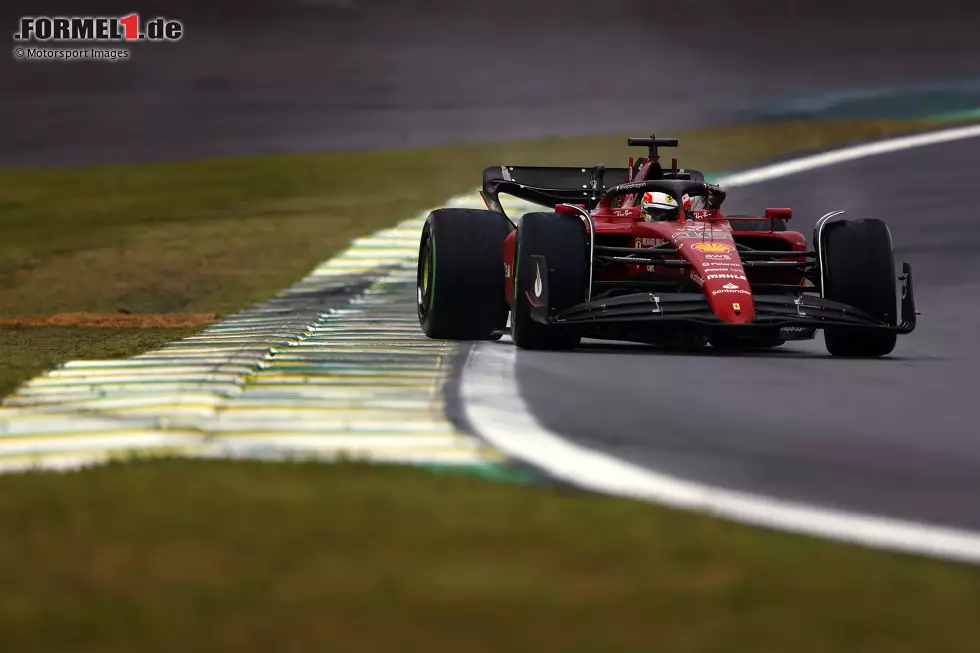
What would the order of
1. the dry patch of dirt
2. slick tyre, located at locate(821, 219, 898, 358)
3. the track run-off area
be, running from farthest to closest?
the dry patch of dirt
slick tyre, located at locate(821, 219, 898, 358)
the track run-off area

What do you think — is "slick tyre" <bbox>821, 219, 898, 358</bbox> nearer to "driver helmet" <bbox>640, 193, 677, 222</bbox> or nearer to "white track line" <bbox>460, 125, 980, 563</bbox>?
"driver helmet" <bbox>640, 193, 677, 222</bbox>

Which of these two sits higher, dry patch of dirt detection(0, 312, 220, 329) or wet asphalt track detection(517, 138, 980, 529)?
wet asphalt track detection(517, 138, 980, 529)

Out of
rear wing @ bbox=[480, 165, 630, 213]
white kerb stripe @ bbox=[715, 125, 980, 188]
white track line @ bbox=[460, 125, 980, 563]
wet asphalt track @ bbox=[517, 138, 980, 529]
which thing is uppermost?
white kerb stripe @ bbox=[715, 125, 980, 188]

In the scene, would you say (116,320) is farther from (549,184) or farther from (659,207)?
(659,207)

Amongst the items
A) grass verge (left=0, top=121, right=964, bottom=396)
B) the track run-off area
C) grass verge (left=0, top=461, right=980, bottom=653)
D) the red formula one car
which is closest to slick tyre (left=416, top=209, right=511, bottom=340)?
the red formula one car

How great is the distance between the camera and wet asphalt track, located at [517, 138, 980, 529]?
5.31 meters

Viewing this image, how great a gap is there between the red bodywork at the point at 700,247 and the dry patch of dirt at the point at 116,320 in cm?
471

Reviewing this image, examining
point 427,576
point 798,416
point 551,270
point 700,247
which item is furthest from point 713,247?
point 427,576

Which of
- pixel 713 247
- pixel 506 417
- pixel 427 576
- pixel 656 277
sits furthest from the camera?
pixel 656 277

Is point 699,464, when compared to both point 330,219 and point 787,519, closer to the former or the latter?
point 787,519

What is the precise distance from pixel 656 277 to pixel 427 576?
284 inches

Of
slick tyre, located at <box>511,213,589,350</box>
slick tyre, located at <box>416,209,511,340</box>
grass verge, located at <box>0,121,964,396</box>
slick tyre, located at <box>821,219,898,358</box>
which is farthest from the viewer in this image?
grass verge, located at <box>0,121,964,396</box>

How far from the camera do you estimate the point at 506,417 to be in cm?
A: 673

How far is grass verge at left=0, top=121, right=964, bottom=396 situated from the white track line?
9.37 feet
